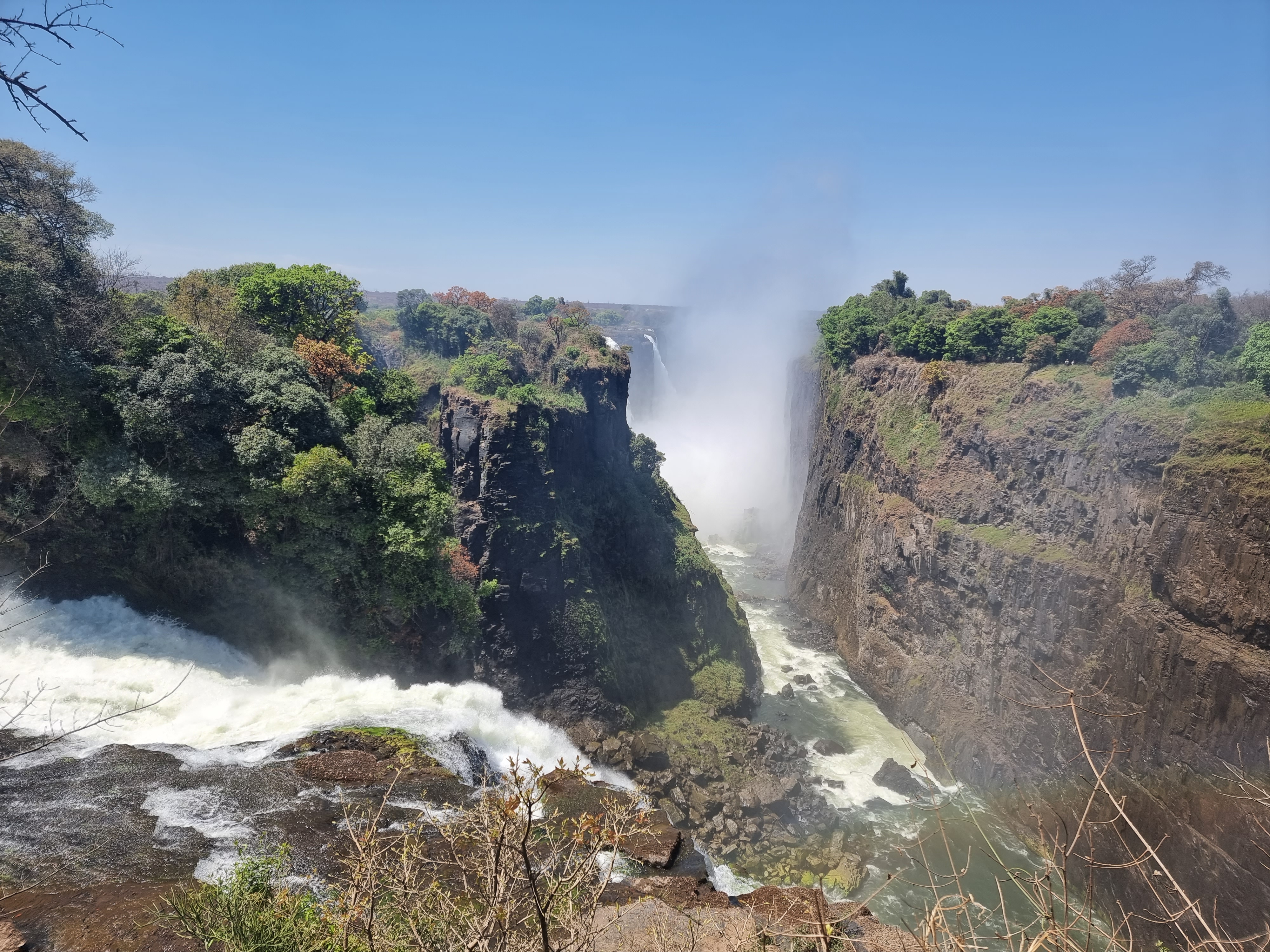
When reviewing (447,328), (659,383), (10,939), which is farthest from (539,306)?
(10,939)

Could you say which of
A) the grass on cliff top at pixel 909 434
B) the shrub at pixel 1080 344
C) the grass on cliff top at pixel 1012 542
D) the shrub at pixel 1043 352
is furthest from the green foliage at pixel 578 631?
the shrub at pixel 1080 344

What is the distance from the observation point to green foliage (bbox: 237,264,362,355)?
30.8 metres

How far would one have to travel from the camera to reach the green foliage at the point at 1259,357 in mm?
26078

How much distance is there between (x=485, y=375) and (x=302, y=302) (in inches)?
379

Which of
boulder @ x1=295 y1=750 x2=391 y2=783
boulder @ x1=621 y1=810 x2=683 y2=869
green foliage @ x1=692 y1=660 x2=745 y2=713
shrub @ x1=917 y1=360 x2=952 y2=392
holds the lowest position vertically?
green foliage @ x1=692 y1=660 x2=745 y2=713

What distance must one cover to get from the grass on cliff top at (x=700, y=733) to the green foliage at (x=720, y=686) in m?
0.61

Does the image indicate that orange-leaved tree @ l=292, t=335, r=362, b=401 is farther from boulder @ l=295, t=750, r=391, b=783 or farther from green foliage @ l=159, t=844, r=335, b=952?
green foliage @ l=159, t=844, r=335, b=952

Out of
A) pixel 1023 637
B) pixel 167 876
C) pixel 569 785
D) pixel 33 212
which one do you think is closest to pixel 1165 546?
pixel 1023 637

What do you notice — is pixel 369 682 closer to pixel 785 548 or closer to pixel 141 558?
pixel 141 558

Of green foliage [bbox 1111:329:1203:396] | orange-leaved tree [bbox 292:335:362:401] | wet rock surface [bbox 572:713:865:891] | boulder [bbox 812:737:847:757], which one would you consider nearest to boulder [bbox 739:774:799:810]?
wet rock surface [bbox 572:713:865:891]

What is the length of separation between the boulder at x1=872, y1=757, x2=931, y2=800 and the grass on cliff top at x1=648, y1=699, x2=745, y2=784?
260 inches

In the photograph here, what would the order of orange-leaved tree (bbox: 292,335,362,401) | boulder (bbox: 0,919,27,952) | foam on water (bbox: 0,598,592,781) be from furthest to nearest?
orange-leaved tree (bbox: 292,335,362,401) → foam on water (bbox: 0,598,592,781) → boulder (bbox: 0,919,27,952)

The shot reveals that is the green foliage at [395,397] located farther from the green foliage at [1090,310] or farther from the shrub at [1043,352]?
the green foliage at [1090,310]

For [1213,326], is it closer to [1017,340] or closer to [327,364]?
[1017,340]
